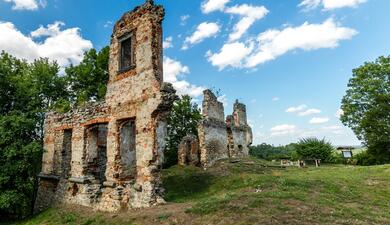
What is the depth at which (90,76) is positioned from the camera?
21859 millimetres

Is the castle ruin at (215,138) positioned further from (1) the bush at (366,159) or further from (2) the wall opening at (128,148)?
(1) the bush at (366,159)

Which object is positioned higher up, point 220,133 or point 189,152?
point 220,133

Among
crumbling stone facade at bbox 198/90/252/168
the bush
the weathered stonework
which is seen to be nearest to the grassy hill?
the weathered stonework

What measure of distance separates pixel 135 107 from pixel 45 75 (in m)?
11.0

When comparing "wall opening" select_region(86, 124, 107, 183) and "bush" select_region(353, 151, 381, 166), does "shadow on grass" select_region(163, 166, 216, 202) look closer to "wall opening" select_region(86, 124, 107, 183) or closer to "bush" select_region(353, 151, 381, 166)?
"wall opening" select_region(86, 124, 107, 183)

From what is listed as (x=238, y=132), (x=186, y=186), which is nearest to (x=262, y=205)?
(x=186, y=186)

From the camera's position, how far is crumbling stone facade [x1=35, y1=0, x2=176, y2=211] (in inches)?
390

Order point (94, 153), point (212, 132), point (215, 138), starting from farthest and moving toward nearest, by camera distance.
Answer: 1. point (215, 138)
2. point (212, 132)
3. point (94, 153)

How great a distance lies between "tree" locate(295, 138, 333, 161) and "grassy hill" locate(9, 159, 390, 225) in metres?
13.3

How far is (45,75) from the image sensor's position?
726 inches

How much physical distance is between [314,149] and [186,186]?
18178 mm

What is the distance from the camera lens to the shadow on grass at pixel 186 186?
37.6 feet

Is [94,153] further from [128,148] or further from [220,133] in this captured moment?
[220,133]

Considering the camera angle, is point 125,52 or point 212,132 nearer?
point 125,52
